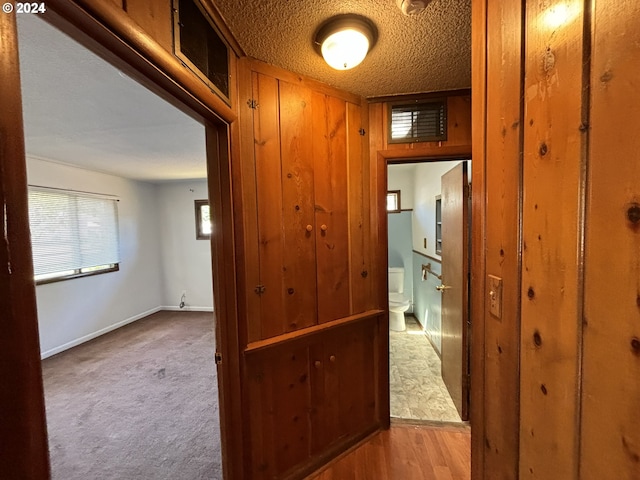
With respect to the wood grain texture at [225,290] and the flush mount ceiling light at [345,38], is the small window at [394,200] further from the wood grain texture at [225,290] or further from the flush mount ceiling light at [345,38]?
the wood grain texture at [225,290]

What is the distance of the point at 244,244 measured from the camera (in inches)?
53.8

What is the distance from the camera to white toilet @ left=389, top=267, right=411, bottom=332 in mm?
3764

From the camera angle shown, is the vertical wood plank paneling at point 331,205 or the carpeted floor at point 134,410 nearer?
the vertical wood plank paneling at point 331,205

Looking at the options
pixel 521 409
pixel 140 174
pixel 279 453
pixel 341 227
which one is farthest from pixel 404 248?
pixel 140 174

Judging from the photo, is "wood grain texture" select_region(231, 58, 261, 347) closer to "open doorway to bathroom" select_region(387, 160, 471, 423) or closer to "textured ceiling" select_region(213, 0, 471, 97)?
"textured ceiling" select_region(213, 0, 471, 97)

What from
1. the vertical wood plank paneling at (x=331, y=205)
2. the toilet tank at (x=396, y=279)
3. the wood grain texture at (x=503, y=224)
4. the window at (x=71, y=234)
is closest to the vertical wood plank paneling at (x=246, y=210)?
the vertical wood plank paneling at (x=331, y=205)

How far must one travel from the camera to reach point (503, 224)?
729 mm

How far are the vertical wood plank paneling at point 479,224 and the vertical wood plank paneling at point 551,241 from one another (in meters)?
0.20

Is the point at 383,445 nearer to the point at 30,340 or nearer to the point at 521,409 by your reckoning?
the point at 521,409

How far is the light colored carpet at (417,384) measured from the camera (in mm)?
2160

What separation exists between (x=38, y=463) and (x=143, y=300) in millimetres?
4894

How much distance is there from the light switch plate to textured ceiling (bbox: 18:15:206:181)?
4.90ft

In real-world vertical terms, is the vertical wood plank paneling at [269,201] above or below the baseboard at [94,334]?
above

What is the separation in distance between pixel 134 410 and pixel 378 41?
307cm
